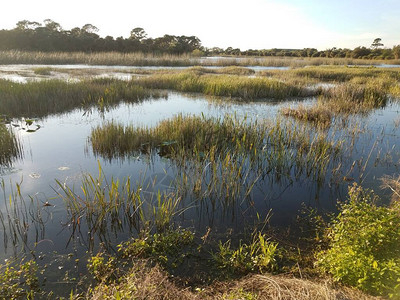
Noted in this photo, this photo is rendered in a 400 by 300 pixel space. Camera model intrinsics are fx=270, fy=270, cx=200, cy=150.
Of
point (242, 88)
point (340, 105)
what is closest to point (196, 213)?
point (340, 105)

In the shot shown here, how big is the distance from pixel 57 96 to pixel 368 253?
12197mm

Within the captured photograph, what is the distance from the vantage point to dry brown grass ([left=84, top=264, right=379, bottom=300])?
2564mm

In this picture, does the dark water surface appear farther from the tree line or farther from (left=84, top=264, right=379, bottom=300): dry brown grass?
the tree line

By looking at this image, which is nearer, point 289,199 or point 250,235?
point 250,235

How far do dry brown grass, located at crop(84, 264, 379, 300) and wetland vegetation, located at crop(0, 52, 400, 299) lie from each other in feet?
0.05

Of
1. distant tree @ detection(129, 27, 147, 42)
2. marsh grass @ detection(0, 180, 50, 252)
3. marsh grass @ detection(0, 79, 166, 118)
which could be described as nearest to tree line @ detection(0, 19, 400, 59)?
distant tree @ detection(129, 27, 147, 42)

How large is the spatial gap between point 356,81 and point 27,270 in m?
20.3

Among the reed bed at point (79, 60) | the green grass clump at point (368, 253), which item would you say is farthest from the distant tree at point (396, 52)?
the green grass clump at point (368, 253)

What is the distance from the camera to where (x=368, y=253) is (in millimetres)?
2945

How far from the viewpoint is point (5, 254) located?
3.44m

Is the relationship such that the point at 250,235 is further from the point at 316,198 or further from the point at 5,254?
the point at 5,254

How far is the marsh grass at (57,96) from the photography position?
10289 mm

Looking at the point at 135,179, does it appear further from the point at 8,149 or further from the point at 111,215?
the point at 8,149

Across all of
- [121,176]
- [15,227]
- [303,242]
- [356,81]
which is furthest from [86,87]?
[356,81]
